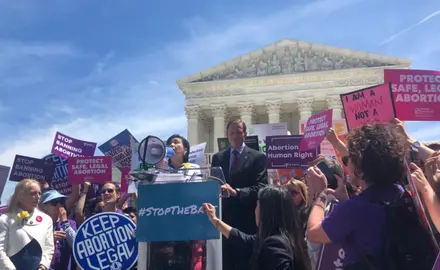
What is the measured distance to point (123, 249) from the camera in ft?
13.2

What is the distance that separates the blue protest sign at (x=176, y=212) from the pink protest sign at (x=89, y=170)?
6.34 metres

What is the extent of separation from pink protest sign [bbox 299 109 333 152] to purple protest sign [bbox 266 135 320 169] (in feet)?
1.65

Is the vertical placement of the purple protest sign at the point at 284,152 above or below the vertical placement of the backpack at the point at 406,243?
above

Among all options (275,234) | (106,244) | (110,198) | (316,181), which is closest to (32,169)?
(110,198)

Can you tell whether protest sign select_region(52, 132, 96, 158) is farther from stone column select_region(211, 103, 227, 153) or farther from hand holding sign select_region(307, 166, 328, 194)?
stone column select_region(211, 103, 227, 153)

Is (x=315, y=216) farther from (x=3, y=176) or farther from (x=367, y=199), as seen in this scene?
(x=3, y=176)

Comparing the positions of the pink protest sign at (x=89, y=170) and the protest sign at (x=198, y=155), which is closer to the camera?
the pink protest sign at (x=89, y=170)

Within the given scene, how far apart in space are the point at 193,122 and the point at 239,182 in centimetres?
3806

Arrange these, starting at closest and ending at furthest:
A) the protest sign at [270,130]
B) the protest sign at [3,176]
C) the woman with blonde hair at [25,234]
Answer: the woman with blonde hair at [25,234] < the protest sign at [3,176] < the protest sign at [270,130]

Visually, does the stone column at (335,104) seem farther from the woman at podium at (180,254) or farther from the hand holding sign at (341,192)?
the woman at podium at (180,254)

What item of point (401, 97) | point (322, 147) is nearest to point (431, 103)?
point (401, 97)

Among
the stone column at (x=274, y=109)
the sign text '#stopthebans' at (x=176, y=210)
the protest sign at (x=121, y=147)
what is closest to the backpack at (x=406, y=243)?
the sign text '#stopthebans' at (x=176, y=210)

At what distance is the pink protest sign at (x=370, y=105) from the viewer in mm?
5531

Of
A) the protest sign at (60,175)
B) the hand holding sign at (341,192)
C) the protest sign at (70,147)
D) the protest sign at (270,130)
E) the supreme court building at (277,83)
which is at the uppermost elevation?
the supreme court building at (277,83)
